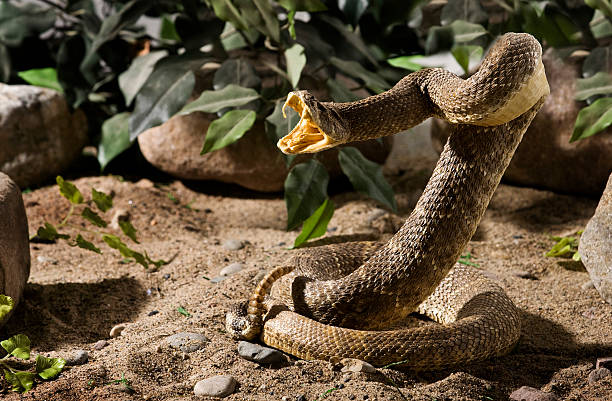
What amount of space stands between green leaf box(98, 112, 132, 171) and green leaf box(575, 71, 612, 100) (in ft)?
9.38

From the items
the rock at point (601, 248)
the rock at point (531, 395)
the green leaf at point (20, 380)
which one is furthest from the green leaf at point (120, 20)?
the rock at point (531, 395)

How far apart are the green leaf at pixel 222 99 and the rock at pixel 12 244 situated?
1.15m

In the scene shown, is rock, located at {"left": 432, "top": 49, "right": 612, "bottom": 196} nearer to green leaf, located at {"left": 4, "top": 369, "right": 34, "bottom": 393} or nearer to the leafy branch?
the leafy branch

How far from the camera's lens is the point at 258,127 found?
171 inches

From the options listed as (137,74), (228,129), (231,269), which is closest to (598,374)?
(231,269)

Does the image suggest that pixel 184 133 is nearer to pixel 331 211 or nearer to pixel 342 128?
pixel 331 211

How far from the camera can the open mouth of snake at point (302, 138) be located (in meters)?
1.96

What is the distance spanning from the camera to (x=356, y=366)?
222 cm

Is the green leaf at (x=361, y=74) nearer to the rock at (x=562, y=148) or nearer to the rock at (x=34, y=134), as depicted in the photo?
the rock at (x=562, y=148)

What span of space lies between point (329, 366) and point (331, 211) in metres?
1.33

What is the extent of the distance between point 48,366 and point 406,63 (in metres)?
3.16

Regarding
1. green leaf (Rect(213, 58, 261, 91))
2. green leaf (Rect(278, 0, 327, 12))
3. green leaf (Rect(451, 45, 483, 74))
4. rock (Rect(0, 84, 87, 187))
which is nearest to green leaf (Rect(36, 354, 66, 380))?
green leaf (Rect(213, 58, 261, 91))

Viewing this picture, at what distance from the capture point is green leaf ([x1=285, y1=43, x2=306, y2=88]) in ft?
11.7

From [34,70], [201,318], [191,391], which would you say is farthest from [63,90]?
[191,391]
